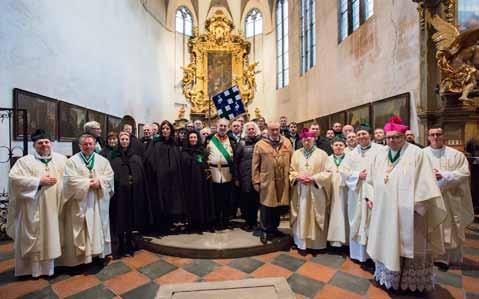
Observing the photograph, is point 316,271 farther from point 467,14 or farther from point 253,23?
point 253,23

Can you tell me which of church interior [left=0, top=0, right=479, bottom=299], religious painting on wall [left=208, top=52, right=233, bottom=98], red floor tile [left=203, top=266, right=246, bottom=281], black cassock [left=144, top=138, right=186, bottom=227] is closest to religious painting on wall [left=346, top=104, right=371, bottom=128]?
church interior [left=0, top=0, right=479, bottom=299]

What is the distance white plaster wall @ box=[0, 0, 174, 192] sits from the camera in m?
4.47

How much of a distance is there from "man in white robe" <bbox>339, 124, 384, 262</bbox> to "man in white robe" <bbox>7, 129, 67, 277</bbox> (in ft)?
11.1

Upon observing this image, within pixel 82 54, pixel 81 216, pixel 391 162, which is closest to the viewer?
pixel 391 162

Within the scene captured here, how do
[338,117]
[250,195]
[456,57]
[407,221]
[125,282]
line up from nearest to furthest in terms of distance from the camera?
1. [407,221]
2. [125,282]
3. [250,195]
4. [456,57]
5. [338,117]

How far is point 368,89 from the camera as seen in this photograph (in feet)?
21.6

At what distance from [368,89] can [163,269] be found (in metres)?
5.86

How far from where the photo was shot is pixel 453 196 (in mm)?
3412

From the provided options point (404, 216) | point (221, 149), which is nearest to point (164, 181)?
point (221, 149)

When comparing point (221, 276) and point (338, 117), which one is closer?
point (221, 276)

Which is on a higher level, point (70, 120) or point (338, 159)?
point (70, 120)

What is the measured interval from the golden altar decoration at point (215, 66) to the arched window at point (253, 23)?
2.81ft

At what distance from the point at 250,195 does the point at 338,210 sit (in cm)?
127

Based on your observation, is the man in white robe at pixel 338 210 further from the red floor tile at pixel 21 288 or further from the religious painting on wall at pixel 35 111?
the religious painting on wall at pixel 35 111
